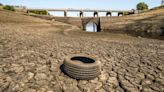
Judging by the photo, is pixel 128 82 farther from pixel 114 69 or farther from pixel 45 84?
pixel 45 84

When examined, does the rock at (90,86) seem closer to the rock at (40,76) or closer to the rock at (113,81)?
the rock at (113,81)

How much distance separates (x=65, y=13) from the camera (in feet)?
356

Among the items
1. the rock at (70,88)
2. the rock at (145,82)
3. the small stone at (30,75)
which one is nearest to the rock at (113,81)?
the rock at (145,82)

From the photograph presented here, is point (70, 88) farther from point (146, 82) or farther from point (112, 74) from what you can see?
point (146, 82)

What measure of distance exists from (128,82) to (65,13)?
104 metres

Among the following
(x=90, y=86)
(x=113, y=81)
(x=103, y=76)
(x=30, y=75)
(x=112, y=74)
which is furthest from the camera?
(x=112, y=74)

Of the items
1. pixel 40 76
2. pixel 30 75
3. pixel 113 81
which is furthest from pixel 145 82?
pixel 30 75

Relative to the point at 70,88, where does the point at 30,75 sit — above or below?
above

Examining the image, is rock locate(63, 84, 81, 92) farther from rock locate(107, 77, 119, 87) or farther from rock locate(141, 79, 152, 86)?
rock locate(141, 79, 152, 86)

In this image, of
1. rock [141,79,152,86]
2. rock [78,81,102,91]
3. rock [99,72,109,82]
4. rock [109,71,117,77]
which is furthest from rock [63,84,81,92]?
rock [141,79,152,86]

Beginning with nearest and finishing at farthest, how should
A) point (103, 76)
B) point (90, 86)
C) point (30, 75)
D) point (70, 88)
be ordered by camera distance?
point (70, 88) < point (90, 86) < point (30, 75) < point (103, 76)

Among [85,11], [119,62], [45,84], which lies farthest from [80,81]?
[85,11]

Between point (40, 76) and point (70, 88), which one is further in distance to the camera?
point (40, 76)

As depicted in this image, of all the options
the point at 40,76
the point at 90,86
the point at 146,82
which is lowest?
the point at 146,82
